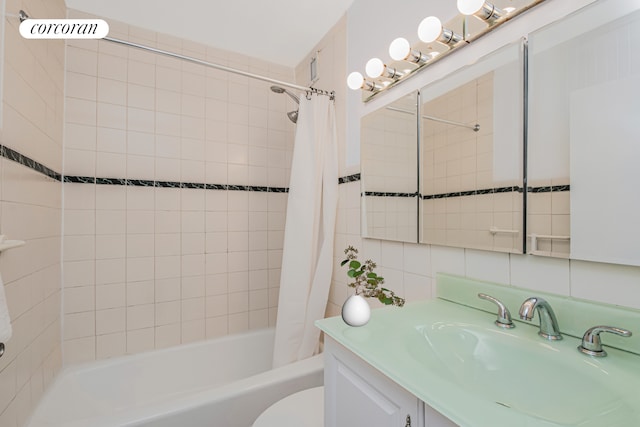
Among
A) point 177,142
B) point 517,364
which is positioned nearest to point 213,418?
point 517,364

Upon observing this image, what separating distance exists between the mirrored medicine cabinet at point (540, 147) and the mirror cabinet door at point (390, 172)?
1cm

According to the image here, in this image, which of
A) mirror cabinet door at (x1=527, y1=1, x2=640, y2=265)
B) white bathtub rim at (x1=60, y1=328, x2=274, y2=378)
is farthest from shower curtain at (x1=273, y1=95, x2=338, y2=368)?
mirror cabinet door at (x1=527, y1=1, x2=640, y2=265)

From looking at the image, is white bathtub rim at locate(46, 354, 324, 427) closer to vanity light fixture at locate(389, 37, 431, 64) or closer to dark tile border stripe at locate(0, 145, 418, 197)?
dark tile border stripe at locate(0, 145, 418, 197)

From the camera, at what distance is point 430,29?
1.06 m

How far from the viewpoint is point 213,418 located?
1.23 metres

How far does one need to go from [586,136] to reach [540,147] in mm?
104

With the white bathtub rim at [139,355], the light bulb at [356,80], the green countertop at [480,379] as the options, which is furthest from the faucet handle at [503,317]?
the white bathtub rim at [139,355]

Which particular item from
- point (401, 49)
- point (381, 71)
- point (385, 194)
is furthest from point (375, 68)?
point (385, 194)

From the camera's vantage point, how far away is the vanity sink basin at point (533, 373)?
1.79 feet

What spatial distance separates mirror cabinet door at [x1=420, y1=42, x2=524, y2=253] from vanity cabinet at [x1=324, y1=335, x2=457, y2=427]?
59 centimetres

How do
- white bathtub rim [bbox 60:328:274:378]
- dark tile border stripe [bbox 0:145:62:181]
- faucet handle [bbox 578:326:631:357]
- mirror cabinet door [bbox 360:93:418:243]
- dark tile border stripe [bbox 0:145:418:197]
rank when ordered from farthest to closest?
white bathtub rim [bbox 60:328:274:378], mirror cabinet door [bbox 360:93:418:243], dark tile border stripe [bbox 0:145:418:197], dark tile border stripe [bbox 0:145:62:181], faucet handle [bbox 578:326:631:357]

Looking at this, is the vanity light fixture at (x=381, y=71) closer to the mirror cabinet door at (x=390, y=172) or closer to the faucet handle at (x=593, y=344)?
the mirror cabinet door at (x=390, y=172)

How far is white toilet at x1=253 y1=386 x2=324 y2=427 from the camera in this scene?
1.03m

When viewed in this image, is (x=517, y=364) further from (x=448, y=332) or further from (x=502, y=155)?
(x=502, y=155)
